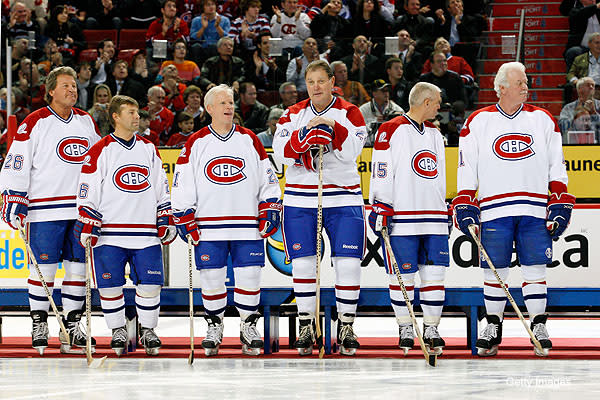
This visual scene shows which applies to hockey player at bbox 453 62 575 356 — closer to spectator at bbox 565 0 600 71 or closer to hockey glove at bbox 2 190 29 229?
spectator at bbox 565 0 600 71

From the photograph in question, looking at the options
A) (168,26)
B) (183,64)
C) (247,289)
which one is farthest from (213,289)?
(168,26)

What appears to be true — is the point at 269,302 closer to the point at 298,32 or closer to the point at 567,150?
the point at 567,150

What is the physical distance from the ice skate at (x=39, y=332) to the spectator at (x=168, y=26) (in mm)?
4358

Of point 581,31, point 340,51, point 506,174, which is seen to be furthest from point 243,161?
point 581,31

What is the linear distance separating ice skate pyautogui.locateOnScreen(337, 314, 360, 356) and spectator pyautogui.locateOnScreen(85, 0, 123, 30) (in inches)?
237

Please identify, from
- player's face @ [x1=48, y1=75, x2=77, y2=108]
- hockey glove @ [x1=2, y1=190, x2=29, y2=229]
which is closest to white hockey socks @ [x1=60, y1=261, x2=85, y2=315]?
hockey glove @ [x1=2, y1=190, x2=29, y2=229]

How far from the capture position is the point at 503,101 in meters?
5.58

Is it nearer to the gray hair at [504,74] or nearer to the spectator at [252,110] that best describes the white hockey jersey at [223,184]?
the gray hair at [504,74]

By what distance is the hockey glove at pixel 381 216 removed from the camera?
17.8 feet

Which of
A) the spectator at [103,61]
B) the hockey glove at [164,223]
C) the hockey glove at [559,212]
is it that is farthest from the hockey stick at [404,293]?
the spectator at [103,61]

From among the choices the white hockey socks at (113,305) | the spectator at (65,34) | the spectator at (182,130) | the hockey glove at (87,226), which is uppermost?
the spectator at (65,34)

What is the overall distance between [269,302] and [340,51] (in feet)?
7.52

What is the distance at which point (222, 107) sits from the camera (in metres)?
5.58

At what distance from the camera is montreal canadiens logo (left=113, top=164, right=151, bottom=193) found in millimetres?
5551
